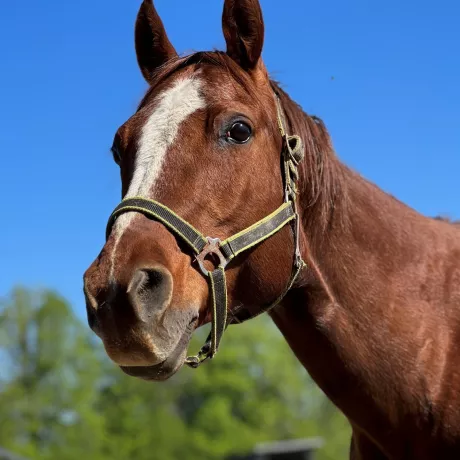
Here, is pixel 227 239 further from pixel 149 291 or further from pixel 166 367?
pixel 166 367

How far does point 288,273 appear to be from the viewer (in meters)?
3.42

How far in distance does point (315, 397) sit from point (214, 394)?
7230mm

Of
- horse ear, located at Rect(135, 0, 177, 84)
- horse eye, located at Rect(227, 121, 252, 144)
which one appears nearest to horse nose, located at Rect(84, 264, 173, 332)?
horse eye, located at Rect(227, 121, 252, 144)

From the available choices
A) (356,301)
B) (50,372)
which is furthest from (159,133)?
(50,372)

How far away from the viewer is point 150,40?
13.5 ft

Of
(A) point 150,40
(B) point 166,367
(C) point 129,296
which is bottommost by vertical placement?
(B) point 166,367

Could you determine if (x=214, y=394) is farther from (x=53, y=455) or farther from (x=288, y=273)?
(x=288, y=273)

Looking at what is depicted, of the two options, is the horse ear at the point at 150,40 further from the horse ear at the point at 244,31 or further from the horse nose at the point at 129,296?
the horse nose at the point at 129,296

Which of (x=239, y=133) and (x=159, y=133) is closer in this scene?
(x=159, y=133)

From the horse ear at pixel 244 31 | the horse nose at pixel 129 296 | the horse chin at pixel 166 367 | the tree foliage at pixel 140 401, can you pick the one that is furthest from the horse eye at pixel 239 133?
the tree foliage at pixel 140 401

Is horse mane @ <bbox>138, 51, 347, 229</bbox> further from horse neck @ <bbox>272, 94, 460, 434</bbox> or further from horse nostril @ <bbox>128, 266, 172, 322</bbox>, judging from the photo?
horse nostril @ <bbox>128, 266, 172, 322</bbox>

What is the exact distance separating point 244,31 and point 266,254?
125cm

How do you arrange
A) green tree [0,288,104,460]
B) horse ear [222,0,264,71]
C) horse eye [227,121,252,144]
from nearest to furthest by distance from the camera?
horse eye [227,121,252,144] < horse ear [222,0,264,71] < green tree [0,288,104,460]

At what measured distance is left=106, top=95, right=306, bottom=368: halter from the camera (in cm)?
293
